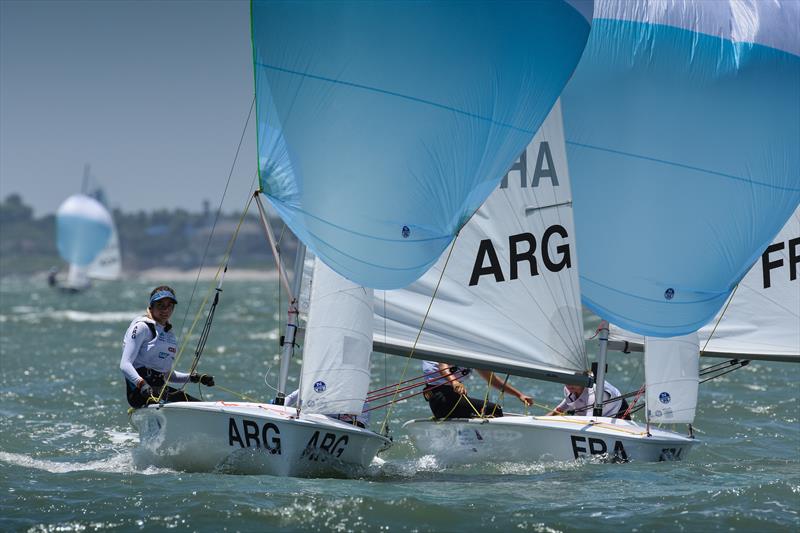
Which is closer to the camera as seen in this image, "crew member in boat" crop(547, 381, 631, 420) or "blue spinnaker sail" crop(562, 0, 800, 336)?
"blue spinnaker sail" crop(562, 0, 800, 336)

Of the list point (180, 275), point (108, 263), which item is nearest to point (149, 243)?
point (180, 275)

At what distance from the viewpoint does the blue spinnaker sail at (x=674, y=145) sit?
10211mm

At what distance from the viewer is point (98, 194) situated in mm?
70188

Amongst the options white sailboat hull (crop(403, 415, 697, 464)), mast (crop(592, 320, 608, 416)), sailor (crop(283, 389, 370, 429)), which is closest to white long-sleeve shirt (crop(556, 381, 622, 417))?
mast (crop(592, 320, 608, 416))

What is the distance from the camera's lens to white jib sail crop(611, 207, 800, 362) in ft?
37.6

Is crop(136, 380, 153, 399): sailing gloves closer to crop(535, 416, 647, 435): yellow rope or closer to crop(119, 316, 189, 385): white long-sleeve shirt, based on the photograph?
crop(119, 316, 189, 385): white long-sleeve shirt

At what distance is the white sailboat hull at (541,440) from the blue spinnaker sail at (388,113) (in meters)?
1.95

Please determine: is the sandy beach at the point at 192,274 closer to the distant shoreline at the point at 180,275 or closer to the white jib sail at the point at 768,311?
the distant shoreline at the point at 180,275

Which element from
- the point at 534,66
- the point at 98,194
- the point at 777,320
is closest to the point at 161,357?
the point at 534,66

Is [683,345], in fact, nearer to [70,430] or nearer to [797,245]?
[797,245]

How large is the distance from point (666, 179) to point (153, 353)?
4.57 m

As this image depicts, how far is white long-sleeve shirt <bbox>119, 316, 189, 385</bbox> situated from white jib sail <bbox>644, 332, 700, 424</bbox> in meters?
3.82

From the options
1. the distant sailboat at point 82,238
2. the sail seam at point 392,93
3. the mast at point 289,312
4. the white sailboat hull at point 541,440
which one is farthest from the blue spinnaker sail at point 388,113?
the distant sailboat at point 82,238

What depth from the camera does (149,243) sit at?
184 m
